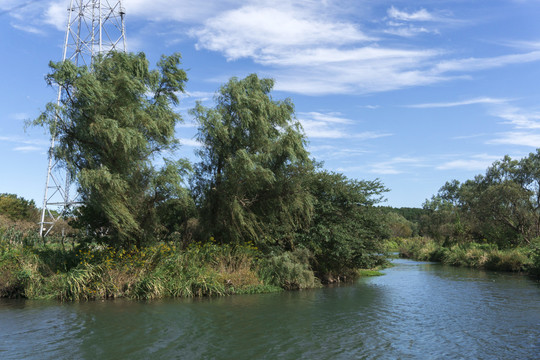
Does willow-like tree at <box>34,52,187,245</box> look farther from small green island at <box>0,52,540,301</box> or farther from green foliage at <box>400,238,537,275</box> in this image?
green foliage at <box>400,238,537,275</box>

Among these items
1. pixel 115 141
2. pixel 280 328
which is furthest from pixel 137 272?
pixel 280 328

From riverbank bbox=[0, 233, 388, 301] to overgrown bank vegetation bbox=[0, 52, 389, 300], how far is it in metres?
0.05

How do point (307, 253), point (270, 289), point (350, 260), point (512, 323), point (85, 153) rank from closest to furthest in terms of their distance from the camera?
point (512, 323), point (85, 153), point (270, 289), point (307, 253), point (350, 260)

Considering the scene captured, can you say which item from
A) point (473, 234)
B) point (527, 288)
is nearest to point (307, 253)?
point (527, 288)

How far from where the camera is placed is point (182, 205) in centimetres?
1961

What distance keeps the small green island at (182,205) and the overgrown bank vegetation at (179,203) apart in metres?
0.06

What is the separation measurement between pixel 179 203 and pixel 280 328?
8.78 m

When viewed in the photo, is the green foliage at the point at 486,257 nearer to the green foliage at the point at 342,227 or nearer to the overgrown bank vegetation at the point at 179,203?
the green foliage at the point at 342,227

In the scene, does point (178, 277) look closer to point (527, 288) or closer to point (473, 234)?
point (527, 288)

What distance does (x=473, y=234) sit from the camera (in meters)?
49.6

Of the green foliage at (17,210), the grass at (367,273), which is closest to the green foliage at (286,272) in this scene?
the grass at (367,273)

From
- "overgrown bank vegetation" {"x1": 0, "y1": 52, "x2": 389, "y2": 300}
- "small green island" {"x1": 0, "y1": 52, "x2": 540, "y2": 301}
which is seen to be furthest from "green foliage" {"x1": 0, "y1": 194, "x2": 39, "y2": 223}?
"overgrown bank vegetation" {"x1": 0, "y1": 52, "x2": 389, "y2": 300}

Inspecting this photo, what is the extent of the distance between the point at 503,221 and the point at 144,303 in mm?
36854

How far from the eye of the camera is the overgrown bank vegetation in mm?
17000
